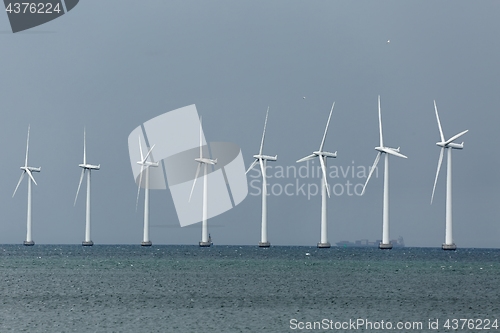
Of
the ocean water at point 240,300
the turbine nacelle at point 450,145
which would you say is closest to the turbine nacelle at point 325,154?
the turbine nacelle at point 450,145

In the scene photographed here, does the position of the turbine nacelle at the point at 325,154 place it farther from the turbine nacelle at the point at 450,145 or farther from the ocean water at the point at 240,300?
the ocean water at the point at 240,300

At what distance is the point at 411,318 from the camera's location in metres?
67.6

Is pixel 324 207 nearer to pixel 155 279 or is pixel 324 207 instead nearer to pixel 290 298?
pixel 155 279

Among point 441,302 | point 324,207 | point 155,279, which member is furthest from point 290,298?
point 324,207

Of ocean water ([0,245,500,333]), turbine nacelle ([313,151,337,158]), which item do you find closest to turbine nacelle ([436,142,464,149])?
turbine nacelle ([313,151,337,158])

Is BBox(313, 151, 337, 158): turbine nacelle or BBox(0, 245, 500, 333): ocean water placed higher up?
BBox(313, 151, 337, 158): turbine nacelle

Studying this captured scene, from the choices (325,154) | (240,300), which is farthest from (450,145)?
(240,300)

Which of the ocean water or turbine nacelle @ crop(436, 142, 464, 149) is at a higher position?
turbine nacelle @ crop(436, 142, 464, 149)

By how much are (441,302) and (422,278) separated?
34002 mm

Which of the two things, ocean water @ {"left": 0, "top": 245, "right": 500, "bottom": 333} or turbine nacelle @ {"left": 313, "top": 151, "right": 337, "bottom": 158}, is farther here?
turbine nacelle @ {"left": 313, "top": 151, "right": 337, "bottom": 158}

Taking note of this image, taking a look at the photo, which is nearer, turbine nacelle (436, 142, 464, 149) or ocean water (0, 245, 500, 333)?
ocean water (0, 245, 500, 333)

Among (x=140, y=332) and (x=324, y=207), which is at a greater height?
(x=324, y=207)

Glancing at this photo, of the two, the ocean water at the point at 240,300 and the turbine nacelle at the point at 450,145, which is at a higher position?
the turbine nacelle at the point at 450,145

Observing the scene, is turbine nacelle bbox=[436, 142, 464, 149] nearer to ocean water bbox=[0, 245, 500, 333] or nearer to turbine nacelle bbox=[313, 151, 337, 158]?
turbine nacelle bbox=[313, 151, 337, 158]
